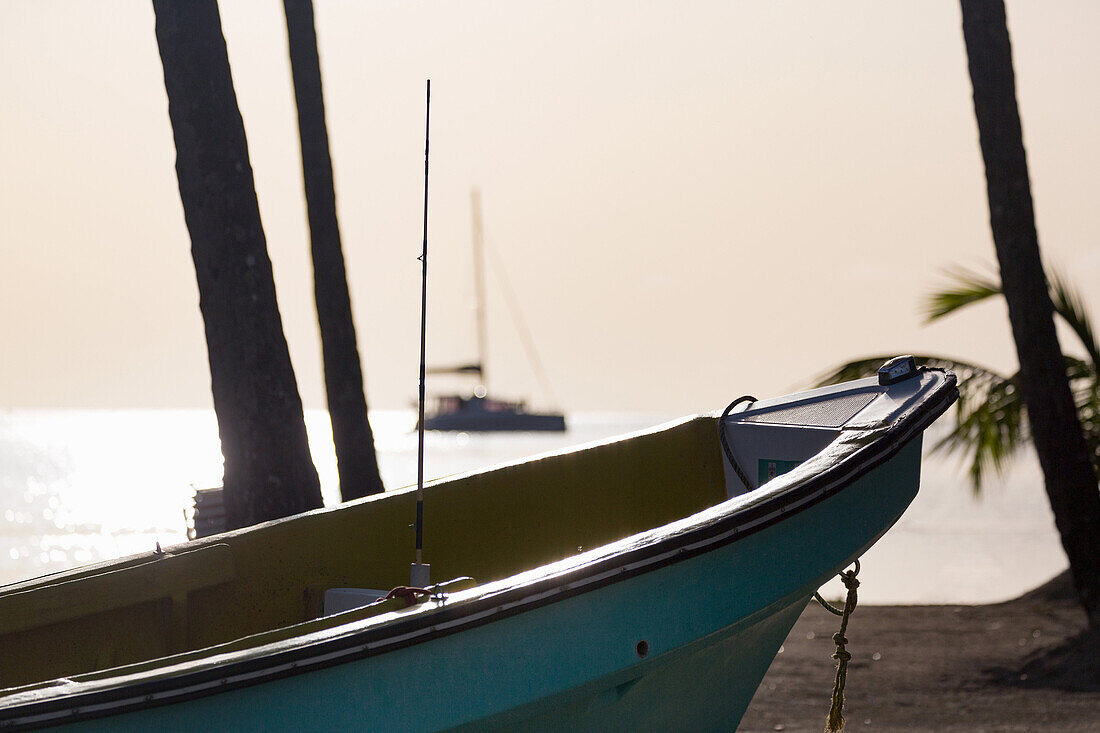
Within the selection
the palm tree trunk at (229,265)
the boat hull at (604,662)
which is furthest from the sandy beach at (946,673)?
the palm tree trunk at (229,265)

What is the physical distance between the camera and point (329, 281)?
8.96m

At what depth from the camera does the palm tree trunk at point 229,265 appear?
600 centimetres

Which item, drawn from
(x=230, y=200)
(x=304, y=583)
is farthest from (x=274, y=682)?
(x=230, y=200)

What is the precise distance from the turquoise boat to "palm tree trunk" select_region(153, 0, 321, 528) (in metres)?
1.22

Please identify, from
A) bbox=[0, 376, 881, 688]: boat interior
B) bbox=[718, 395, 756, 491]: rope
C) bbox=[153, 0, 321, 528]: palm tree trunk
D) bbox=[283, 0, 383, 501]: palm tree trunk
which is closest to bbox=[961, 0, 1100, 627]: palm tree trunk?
bbox=[718, 395, 756, 491]: rope

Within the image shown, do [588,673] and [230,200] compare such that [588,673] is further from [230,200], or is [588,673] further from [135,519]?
[135,519]

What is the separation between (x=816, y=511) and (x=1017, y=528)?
28689 mm

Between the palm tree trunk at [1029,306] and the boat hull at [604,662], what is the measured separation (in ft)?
14.7

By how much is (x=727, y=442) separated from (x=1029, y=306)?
349 centimetres

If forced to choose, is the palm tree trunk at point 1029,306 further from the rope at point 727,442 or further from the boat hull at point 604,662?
the boat hull at point 604,662

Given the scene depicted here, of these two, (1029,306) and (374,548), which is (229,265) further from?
(1029,306)

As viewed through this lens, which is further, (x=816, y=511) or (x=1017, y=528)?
(x=1017, y=528)

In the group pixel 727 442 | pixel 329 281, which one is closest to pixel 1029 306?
pixel 727 442

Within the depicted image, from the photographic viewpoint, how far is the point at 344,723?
9.72 feet
